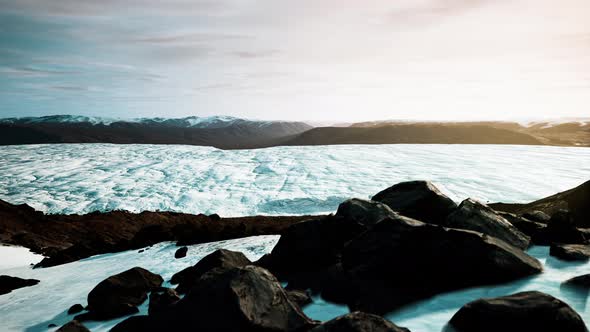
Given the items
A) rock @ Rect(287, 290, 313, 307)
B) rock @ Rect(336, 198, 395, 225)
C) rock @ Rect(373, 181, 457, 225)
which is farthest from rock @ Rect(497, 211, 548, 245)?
rock @ Rect(287, 290, 313, 307)

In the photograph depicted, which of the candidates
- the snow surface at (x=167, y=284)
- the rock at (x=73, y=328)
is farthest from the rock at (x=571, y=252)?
the rock at (x=73, y=328)

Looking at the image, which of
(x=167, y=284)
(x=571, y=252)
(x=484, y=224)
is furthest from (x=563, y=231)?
(x=167, y=284)

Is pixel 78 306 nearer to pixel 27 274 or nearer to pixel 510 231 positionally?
pixel 27 274

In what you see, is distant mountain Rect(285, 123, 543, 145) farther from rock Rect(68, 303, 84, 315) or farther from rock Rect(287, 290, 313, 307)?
rock Rect(68, 303, 84, 315)

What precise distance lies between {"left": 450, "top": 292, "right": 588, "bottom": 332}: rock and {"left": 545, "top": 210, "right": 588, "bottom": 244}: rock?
13.6 feet

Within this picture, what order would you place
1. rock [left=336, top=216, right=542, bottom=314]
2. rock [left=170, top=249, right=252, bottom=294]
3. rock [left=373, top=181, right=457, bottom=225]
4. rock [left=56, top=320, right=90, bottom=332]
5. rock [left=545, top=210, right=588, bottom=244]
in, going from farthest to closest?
rock [left=373, top=181, right=457, bottom=225]
rock [left=545, top=210, right=588, bottom=244]
rock [left=170, top=249, right=252, bottom=294]
rock [left=336, top=216, right=542, bottom=314]
rock [left=56, top=320, right=90, bottom=332]

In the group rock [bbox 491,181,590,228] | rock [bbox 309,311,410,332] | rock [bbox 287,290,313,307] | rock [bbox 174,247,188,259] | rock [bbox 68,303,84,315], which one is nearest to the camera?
rock [bbox 309,311,410,332]

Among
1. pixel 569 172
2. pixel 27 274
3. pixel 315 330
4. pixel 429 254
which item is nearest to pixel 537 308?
pixel 429 254

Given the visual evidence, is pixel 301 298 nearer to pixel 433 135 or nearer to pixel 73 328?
pixel 73 328

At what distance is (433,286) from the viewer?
235 inches

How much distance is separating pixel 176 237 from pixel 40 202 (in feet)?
99.0

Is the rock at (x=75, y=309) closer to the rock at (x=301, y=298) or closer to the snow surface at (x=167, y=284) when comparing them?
the snow surface at (x=167, y=284)

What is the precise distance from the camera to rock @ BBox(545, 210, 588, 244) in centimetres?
777

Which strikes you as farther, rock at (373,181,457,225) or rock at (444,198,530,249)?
rock at (373,181,457,225)
